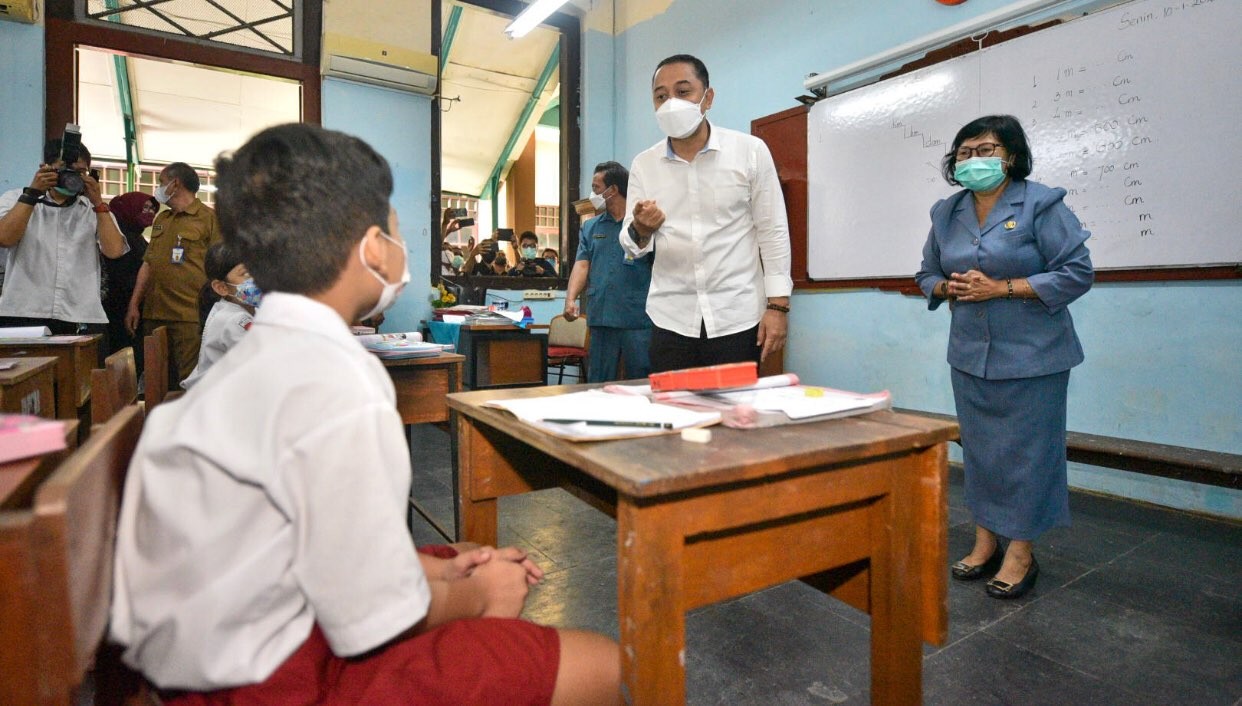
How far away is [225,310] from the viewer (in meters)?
1.93

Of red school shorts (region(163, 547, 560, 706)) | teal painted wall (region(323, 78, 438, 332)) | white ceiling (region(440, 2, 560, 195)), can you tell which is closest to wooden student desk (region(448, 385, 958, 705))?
red school shorts (region(163, 547, 560, 706))

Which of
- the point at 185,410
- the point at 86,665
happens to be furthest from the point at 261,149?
the point at 86,665

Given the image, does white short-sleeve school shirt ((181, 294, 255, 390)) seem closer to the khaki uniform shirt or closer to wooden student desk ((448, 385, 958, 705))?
wooden student desk ((448, 385, 958, 705))

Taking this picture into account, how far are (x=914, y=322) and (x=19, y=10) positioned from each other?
5.22m

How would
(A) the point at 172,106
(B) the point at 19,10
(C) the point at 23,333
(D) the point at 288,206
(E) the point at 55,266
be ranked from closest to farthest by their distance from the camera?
1. (D) the point at 288,206
2. (C) the point at 23,333
3. (E) the point at 55,266
4. (B) the point at 19,10
5. (A) the point at 172,106

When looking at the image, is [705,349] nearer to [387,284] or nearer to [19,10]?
[387,284]

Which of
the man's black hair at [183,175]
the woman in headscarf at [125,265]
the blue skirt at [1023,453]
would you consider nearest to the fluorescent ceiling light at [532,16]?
the man's black hair at [183,175]

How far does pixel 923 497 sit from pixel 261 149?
932 mm

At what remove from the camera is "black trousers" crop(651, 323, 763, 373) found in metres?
1.99

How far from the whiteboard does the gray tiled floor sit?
110cm

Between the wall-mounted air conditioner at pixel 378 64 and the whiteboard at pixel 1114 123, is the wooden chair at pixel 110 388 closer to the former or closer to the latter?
the whiteboard at pixel 1114 123

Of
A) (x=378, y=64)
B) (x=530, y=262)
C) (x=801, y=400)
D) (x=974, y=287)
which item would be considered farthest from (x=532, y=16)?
(x=801, y=400)

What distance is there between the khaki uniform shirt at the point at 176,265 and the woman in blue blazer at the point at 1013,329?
3.76 m

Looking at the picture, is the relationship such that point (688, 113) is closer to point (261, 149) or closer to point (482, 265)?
point (261, 149)
